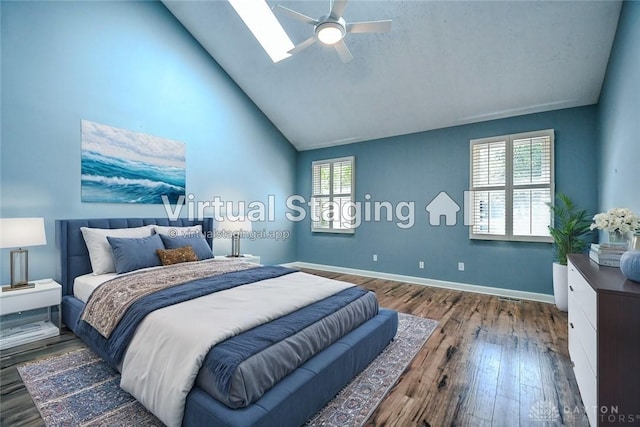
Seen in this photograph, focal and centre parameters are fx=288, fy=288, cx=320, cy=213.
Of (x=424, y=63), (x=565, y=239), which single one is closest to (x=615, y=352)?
(x=565, y=239)

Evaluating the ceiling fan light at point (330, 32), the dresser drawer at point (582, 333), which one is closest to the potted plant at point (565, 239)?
the dresser drawer at point (582, 333)

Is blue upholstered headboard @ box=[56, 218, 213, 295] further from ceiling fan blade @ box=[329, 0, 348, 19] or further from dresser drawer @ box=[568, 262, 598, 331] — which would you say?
dresser drawer @ box=[568, 262, 598, 331]

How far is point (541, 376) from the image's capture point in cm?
222

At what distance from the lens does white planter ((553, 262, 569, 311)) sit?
356 cm

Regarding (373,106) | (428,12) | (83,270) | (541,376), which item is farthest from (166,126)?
(541,376)

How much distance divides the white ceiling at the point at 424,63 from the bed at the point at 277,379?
3173mm

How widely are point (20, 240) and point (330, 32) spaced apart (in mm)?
3451

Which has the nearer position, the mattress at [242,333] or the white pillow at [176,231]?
the mattress at [242,333]

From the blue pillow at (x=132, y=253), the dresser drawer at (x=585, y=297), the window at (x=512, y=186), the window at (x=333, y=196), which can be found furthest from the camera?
the window at (x=333, y=196)

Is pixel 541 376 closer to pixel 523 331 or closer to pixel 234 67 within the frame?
pixel 523 331

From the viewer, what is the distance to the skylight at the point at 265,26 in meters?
4.11

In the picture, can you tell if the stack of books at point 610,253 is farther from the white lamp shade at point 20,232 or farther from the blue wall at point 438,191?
the white lamp shade at point 20,232

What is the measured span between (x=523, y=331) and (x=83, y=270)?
487 centimetres

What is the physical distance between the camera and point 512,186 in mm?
4211
